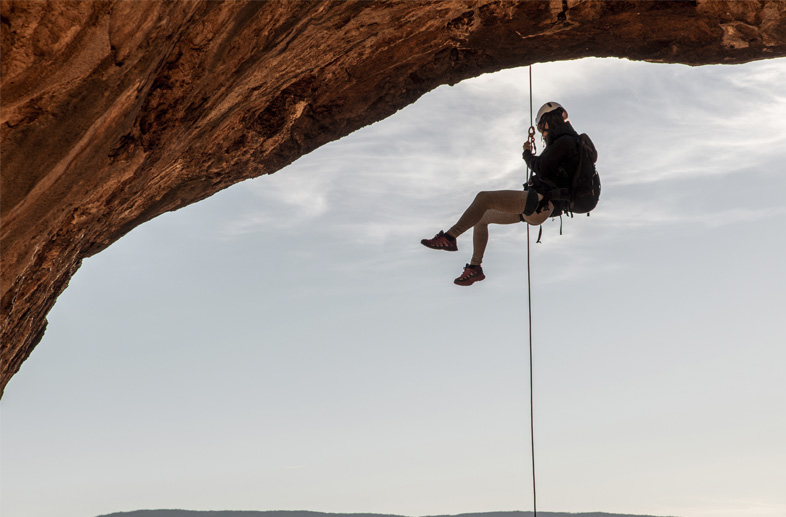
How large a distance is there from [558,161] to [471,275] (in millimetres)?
1786

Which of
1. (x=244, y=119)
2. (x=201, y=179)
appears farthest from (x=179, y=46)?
(x=201, y=179)

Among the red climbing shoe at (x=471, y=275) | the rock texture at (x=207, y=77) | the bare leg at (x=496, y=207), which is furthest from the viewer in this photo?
the red climbing shoe at (x=471, y=275)

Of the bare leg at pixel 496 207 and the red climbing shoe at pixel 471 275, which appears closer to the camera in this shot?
the bare leg at pixel 496 207

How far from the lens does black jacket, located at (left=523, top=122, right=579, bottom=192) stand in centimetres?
897

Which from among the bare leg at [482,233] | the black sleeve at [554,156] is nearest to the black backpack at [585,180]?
the black sleeve at [554,156]

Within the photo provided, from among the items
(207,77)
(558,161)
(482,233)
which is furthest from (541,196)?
(207,77)

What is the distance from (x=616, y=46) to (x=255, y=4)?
512cm

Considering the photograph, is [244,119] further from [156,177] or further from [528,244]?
[528,244]

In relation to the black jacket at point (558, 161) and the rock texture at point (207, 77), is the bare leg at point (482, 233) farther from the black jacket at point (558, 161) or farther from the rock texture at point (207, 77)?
the rock texture at point (207, 77)

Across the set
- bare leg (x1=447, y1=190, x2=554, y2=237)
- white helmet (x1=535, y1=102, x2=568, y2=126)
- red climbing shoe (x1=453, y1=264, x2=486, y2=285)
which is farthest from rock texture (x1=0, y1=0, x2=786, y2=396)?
red climbing shoe (x1=453, y1=264, x2=486, y2=285)

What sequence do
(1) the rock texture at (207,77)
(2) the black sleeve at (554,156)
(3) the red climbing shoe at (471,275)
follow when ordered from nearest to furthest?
(1) the rock texture at (207,77), (2) the black sleeve at (554,156), (3) the red climbing shoe at (471,275)

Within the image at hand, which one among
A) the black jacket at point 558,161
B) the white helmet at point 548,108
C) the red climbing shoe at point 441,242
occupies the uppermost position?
the white helmet at point 548,108

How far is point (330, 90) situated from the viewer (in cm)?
969

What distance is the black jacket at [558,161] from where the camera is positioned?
897cm
